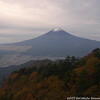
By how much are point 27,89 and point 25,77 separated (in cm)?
745

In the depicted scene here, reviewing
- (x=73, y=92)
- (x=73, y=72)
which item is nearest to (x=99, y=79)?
(x=73, y=92)

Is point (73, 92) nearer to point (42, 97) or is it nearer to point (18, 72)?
point (42, 97)

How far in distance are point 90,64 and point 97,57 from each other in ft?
13.6

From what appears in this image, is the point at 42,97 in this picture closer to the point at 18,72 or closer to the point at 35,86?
the point at 35,86

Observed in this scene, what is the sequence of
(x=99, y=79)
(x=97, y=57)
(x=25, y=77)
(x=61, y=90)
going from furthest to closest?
(x=25, y=77) → (x=97, y=57) → (x=61, y=90) → (x=99, y=79)

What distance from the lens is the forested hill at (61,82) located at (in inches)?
1148

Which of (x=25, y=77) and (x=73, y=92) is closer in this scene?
(x=73, y=92)

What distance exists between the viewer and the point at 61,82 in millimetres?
34281

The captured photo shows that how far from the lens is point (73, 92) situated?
29656mm

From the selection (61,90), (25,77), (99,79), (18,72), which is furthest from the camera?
(18,72)

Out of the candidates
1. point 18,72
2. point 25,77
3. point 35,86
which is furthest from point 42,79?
point 18,72

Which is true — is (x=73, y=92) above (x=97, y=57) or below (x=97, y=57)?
below

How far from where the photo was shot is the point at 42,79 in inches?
1553

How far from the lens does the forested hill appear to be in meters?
29.2
